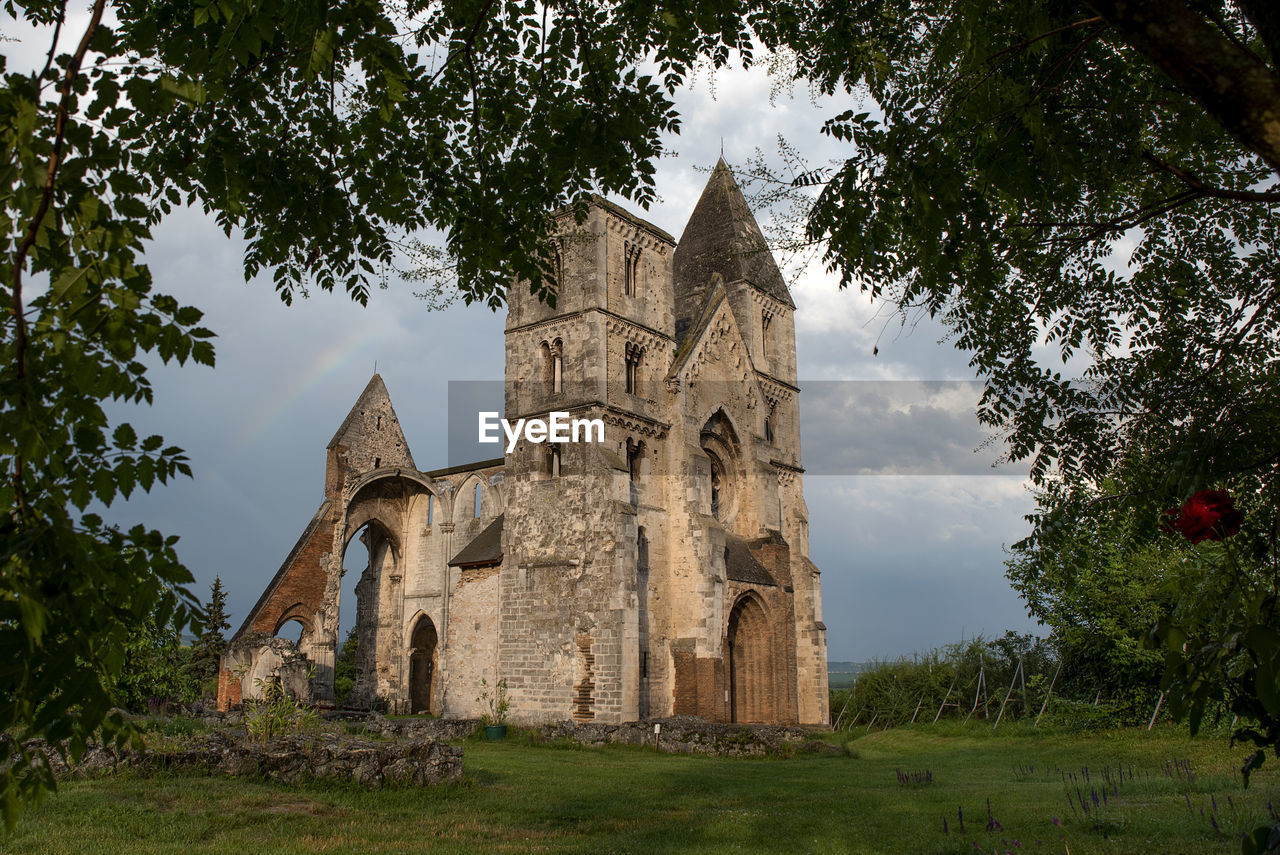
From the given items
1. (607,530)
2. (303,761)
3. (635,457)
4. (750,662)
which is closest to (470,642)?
(607,530)

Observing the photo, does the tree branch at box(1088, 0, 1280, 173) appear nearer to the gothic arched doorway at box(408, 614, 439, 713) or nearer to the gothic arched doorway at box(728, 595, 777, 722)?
the gothic arched doorway at box(728, 595, 777, 722)

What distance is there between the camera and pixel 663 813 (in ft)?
35.3

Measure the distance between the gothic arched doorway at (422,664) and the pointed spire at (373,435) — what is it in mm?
5826

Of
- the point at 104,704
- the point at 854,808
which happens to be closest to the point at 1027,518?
the point at 854,808

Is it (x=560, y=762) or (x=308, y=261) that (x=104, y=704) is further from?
(x=560, y=762)

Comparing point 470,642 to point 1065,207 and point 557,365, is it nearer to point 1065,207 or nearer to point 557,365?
point 557,365

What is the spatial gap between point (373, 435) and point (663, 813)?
23716 mm

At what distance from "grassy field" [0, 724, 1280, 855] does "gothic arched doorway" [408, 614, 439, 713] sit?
55.7 ft

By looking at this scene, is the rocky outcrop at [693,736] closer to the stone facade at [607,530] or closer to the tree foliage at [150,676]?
the stone facade at [607,530]

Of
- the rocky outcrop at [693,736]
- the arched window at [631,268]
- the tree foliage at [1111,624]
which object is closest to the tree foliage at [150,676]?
the rocky outcrop at [693,736]

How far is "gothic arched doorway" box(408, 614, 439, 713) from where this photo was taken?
31.8 meters

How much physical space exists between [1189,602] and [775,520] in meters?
26.5

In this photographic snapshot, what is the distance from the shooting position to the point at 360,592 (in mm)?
32875

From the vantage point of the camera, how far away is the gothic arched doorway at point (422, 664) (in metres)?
31.8
